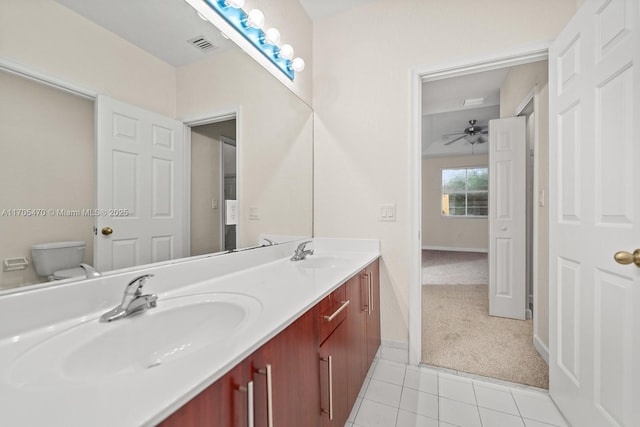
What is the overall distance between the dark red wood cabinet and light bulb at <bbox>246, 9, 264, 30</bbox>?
1.39m

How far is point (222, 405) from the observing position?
0.56 metres

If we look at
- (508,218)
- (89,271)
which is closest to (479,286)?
(508,218)

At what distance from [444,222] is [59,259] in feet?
24.2

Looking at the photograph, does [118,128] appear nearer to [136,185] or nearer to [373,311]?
[136,185]

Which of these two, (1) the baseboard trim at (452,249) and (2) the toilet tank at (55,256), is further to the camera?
(1) the baseboard trim at (452,249)

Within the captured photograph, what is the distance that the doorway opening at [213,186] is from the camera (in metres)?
1.20

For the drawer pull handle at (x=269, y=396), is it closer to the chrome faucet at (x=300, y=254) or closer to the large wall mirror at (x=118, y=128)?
the large wall mirror at (x=118, y=128)

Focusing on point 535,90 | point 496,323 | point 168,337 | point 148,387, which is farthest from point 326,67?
point 496,323

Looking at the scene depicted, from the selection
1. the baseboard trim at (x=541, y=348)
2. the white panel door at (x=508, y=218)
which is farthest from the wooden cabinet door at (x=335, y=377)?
the white panel door at (x=508, y=218)

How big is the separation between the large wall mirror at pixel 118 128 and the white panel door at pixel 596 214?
160cm

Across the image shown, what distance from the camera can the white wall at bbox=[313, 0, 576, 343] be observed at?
1777 millimetres

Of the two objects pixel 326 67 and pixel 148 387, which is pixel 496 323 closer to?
pixel 326 67

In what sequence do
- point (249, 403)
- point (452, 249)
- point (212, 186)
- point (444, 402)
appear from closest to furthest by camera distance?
1. point (249, 403)
2. point (212, 186)
3. point (444, 402)
4. point (452, 249)

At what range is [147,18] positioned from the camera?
3.24 feet
